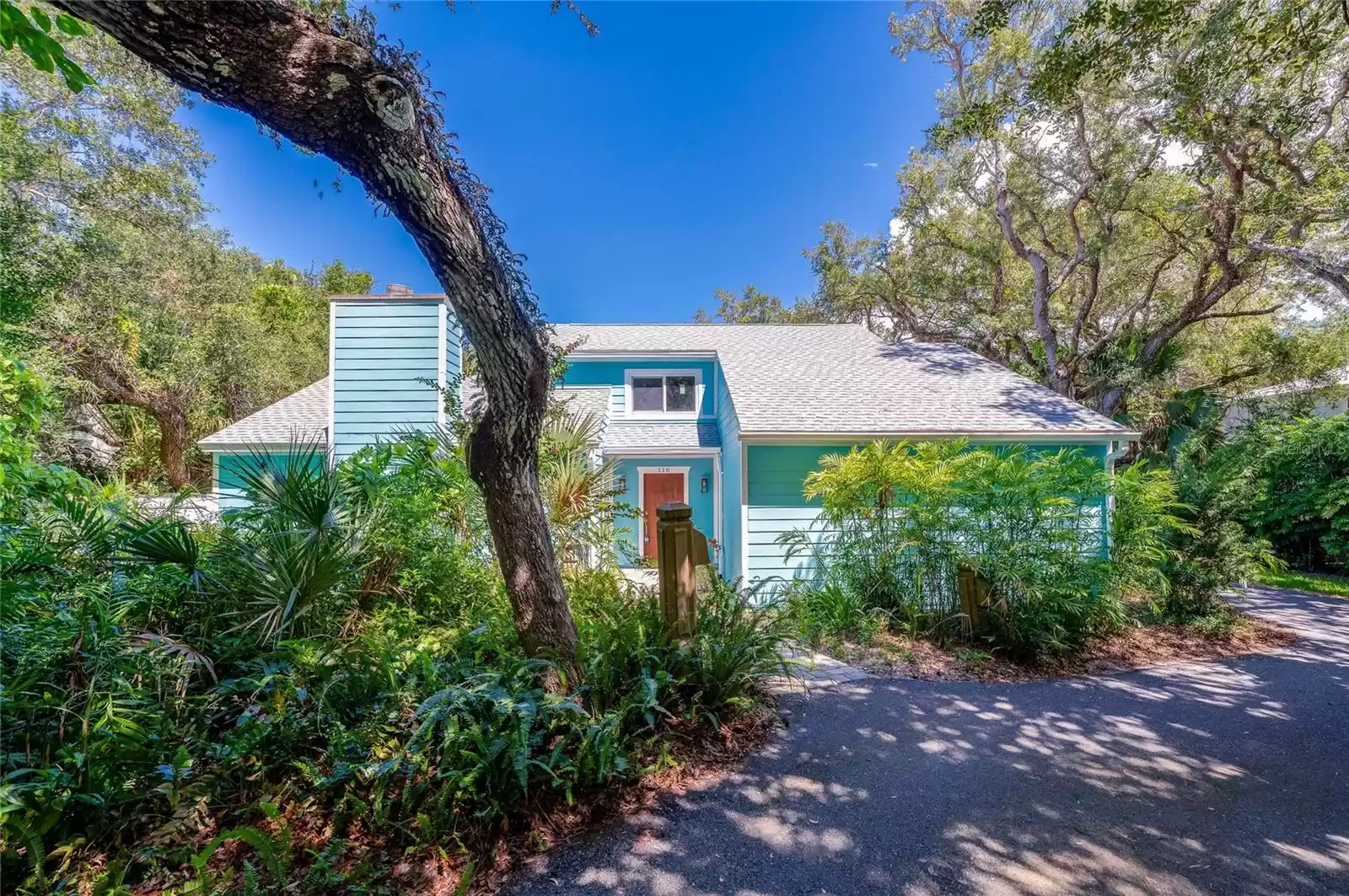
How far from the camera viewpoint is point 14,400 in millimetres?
3152

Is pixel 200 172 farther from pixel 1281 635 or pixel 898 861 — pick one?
pixel 1281 635

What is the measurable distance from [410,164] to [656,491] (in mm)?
7872

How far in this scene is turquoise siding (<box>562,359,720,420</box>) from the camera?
34.6 ft

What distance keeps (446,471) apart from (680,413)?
6.50 m

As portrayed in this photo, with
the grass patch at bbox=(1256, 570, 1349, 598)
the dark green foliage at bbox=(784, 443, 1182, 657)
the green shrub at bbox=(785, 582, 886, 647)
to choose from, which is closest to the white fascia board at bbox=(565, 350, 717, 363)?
the dark green foliage at bbox=(784, 443, 1182, 657)

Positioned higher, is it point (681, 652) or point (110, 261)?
point (110, 261)

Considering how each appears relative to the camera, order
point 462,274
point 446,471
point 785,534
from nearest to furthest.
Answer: point 462,274 → point 446,471 → point 785,534

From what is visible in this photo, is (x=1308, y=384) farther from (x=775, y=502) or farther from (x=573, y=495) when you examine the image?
(x=573, y=495)

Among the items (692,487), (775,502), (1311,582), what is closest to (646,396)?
(692,487)

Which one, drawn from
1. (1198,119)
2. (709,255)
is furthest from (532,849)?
(709,255)

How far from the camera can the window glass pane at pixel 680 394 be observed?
10.7m

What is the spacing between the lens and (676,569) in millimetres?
3400

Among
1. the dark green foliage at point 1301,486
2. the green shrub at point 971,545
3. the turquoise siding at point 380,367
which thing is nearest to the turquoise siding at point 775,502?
the green shrub at point 971,545

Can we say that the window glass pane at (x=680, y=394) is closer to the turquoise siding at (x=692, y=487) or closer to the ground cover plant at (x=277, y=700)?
the turquoise siding at (x=692, y=487)
